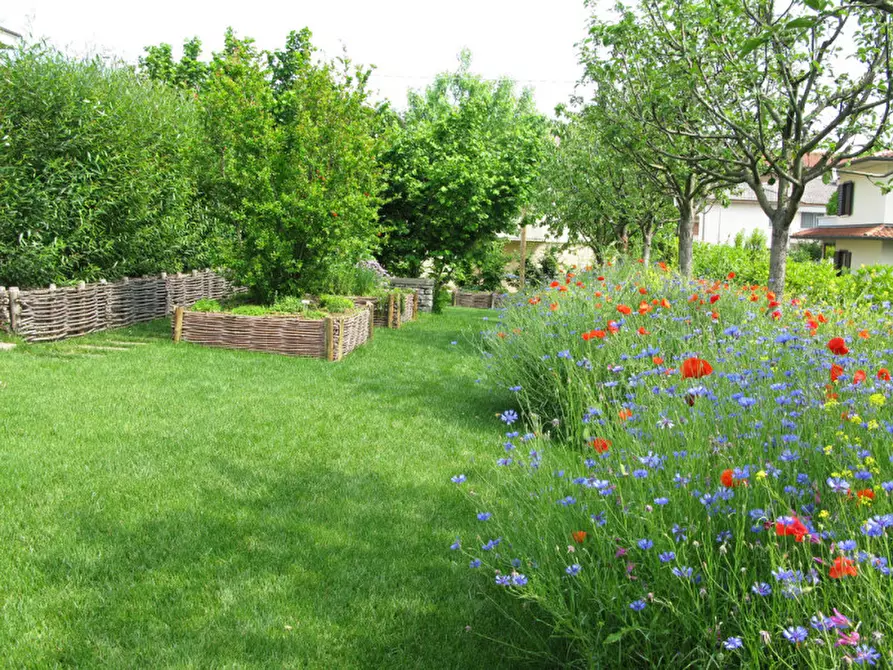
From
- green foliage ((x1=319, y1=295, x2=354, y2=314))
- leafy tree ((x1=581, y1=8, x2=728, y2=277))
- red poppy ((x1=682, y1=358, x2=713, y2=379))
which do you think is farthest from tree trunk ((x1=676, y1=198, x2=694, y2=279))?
red poppy ((x1=682, y1=358, x2=713, y2=379))

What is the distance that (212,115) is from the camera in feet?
36.2

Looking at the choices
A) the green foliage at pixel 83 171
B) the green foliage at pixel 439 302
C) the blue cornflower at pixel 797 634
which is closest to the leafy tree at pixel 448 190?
the green foliage at pixel 439 302

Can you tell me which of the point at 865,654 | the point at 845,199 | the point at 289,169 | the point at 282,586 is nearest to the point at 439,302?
the point at 289,169

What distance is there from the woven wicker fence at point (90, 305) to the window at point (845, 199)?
3366 cm

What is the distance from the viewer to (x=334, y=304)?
1146 cm

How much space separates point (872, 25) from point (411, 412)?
23.0ft

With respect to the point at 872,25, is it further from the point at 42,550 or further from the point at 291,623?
the point at 42,550

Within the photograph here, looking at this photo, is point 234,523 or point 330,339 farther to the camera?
point 330,339

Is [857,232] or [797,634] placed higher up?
[857,232]

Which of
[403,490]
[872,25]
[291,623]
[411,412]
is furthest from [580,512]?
[872,25]

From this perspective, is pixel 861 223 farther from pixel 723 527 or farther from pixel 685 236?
pixel 723 527

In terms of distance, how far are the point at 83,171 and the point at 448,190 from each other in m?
9.78

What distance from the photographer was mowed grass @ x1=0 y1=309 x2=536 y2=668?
2.96 meters

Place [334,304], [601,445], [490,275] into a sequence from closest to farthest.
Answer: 1. [601,445]
2. [334,304]
3. [490,275]
